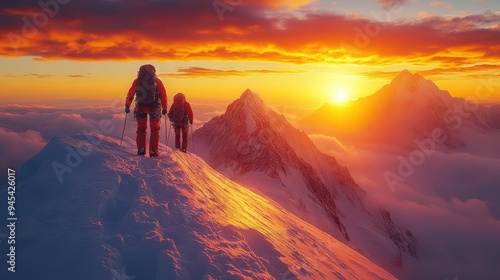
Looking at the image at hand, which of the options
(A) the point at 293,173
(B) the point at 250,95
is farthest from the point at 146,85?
(B) the point at 250,95

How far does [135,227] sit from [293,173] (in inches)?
2788

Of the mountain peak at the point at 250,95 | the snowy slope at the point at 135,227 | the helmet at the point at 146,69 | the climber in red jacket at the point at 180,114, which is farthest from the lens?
the mountain peak at the point at 250,95

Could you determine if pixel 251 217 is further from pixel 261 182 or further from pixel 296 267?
pixel 261 182

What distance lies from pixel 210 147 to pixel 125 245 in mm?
106623

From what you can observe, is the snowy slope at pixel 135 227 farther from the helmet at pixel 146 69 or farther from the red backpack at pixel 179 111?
the red backpack at pixel 179 111

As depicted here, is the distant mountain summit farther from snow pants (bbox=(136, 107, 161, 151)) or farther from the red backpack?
snow pants (bbox=(136, 107, 161, 151))

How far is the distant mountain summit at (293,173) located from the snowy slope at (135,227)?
142 ft

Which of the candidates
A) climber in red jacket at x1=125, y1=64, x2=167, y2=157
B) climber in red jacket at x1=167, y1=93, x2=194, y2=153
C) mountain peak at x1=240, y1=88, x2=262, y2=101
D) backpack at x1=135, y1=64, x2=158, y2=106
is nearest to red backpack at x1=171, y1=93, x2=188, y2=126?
climber in red jacket at x1=167, y1=93, x2=194, y2=153

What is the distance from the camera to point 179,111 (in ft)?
59.8

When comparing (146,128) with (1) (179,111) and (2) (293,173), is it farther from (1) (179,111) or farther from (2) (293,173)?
(2) (293,173)

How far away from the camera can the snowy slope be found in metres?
6.02

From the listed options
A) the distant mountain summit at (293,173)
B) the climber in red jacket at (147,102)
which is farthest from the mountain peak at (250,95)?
the climber in red jacket at (147,102)

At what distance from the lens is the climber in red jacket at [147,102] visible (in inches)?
456

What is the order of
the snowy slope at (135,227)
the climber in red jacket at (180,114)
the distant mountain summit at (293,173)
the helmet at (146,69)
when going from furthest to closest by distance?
the distant mountain summit at (293,173), the climber in red jacket at (180,114), the helmet at (146,69), the snowy slope at (135,227)
